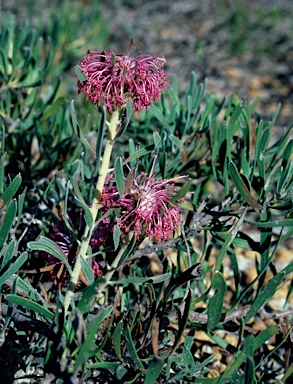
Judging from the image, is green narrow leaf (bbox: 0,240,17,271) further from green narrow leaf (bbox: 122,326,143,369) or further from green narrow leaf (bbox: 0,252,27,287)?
green narrow leaf (bbox: 122,326,143,369)

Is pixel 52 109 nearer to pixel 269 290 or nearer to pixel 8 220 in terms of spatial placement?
pixel 8 220

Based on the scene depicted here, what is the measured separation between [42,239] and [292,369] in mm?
443

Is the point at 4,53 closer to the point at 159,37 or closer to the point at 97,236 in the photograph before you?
the point at 97,236

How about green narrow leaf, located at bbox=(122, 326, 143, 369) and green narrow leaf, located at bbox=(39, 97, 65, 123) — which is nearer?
green narrow leaf, located at bbox=(122, 326, 143, 369)

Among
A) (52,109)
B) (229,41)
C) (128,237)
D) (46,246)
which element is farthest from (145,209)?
(229,41)

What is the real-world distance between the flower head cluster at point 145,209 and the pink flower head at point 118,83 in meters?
0.13

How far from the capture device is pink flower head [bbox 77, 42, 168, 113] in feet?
2.42

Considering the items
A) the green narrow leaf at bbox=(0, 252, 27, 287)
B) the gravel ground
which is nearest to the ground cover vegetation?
Answer: the green narrow leaf at bbox=(0, 252, 27, 287)

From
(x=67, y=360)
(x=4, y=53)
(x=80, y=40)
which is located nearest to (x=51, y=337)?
(x=67, y=360)

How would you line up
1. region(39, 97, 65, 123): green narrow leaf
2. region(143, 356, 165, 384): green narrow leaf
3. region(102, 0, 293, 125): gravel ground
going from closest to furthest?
region(143, 356, 165, 384): green narrow leaf, region(39, 97, 65, 123): green narrow leaf, region(102, 0, 293, 125): gravel ground

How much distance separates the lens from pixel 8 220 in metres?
0.78

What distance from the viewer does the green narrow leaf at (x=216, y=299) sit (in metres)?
0.73

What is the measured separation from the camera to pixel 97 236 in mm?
909

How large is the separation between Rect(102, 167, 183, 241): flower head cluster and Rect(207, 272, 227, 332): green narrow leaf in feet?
0.35
